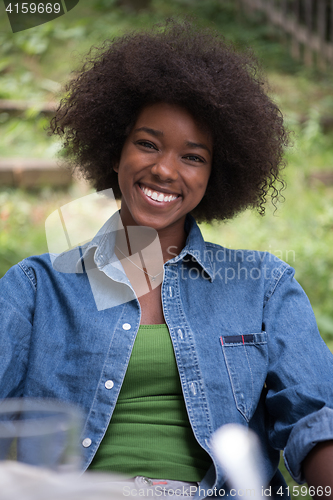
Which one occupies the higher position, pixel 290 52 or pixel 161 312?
pixel 161 312

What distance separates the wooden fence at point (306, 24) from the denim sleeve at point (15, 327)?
17.5 ft

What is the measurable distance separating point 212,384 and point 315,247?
88.0 inches

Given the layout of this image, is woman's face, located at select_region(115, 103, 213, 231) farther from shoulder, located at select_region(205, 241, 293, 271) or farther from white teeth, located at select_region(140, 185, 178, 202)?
shoulder, located at select_region(205, 241, 293, 271)

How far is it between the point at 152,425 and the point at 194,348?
0.24m

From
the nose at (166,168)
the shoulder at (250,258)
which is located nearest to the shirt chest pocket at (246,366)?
the shoulder at (250,258)

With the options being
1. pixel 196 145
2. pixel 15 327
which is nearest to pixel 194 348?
pixel 15 327

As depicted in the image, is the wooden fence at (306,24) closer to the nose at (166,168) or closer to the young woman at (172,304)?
the young woman at (172,304)

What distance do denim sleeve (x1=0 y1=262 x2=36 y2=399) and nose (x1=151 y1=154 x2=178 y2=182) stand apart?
1.68 ft

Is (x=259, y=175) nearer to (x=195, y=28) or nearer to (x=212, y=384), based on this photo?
(x=195, y=28)

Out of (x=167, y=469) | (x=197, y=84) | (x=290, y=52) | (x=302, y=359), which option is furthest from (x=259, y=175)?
(x=290, y=52)

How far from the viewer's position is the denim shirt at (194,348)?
139cm

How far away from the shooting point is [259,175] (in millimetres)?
1825

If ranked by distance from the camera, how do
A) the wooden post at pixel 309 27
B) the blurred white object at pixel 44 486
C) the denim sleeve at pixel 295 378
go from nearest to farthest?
1. the blurred white object at pixel 44 486
2. the denim sleeve at pixel 295 378
3. the wooden post at pixel 309 27

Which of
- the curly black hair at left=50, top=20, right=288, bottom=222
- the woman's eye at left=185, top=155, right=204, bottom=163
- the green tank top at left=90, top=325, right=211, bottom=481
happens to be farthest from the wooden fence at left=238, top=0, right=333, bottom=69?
the green tank top at left=90, top=325, right=211, bottom=481
